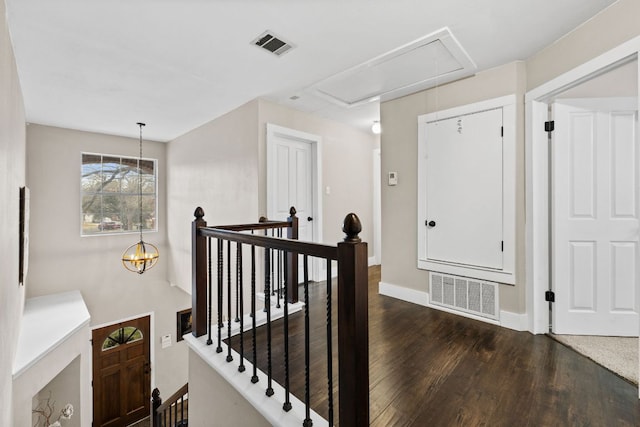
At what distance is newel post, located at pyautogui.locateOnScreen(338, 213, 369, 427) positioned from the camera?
114cm

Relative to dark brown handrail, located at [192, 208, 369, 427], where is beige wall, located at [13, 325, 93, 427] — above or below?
below

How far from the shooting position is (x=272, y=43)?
2.34 m

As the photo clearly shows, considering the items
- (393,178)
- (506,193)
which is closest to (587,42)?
(506,193)

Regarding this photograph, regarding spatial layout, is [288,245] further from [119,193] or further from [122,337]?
[122,337]

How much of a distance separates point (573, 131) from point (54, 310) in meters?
6.26

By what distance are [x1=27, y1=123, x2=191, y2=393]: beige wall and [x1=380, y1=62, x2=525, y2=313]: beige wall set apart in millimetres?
4613

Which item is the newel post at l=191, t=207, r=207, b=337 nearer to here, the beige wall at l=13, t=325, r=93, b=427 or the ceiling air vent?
the ceiling air vent

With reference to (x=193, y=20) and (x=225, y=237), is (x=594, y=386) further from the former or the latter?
(x=193, y=20)

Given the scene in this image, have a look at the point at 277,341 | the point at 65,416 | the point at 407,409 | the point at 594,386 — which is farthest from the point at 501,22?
the point at 65,416

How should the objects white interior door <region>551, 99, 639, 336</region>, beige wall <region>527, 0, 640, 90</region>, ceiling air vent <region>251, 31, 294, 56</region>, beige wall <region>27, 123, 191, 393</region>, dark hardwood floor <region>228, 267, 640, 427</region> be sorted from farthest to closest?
beige wall <region>27, 123, 191, 393</region> → white interior door <region>551, 99, 639, 336</region> → ceiling air vent <region>251, 31, 294, 56</region> → beige wall <region>527, 0, 640, 90</region> → dark hardwood floor <region>228, 267, 640, 427</region>

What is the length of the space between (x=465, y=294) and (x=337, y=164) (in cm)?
254

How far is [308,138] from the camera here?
13.2 feet

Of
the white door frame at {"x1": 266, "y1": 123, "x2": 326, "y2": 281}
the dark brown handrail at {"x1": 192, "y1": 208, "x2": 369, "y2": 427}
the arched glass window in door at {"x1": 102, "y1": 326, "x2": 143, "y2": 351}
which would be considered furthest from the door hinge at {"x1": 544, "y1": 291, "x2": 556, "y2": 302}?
the arched glass window in door at {"x1": 102, "y1": 326, "x2": 143, "y2": 351}

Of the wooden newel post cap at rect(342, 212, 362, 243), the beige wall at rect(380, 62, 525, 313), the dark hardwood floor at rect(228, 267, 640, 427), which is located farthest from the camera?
the beige wall at rect(380, 62, 525, 313)
